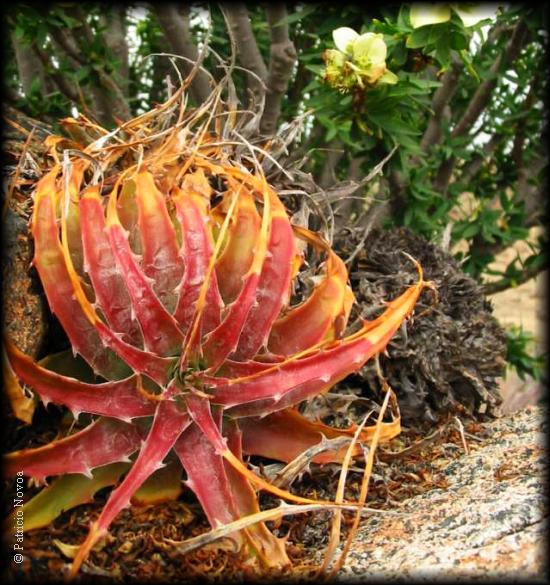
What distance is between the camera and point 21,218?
1.24 metres

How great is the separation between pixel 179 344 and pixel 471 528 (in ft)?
1.59

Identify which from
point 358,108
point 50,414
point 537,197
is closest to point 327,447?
point 50,414

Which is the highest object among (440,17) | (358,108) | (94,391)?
(440,17)

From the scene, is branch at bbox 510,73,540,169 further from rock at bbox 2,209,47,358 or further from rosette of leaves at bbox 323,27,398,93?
rock at bbox 2,209,47,358

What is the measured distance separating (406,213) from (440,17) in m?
0.84

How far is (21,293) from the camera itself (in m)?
1.17

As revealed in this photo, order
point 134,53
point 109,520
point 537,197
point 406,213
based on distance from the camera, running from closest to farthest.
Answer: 1. point 109,520
2. point 406,213
3. point 537,197
4. point 134,53

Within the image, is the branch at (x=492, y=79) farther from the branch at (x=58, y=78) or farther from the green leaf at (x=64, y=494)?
the green leaf at (x=64, y=494)

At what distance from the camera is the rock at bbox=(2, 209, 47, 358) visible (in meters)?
1.15

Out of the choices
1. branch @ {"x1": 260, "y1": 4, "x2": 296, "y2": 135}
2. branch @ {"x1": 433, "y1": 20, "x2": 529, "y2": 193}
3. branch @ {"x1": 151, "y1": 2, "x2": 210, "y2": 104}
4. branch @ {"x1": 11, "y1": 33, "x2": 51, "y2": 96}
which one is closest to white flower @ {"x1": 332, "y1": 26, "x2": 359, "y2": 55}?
branch @ {"x1": 260, "y1": 4, "x2": 296, "y2": 135}

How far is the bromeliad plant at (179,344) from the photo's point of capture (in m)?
A: 1.02

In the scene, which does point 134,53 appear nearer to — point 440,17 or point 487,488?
point 440,17

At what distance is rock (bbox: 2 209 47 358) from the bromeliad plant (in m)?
0.05

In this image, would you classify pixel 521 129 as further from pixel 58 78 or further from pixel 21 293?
pixel 21 293
